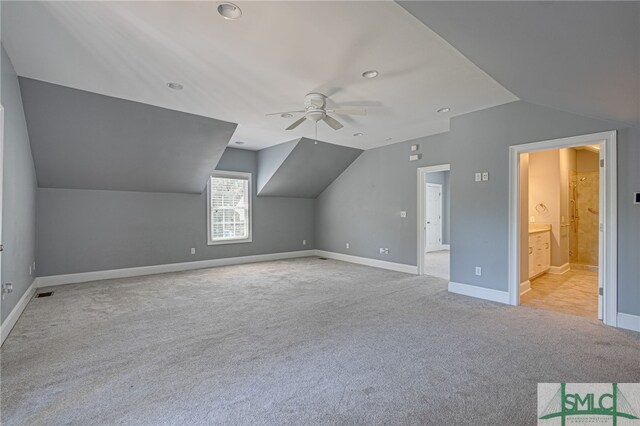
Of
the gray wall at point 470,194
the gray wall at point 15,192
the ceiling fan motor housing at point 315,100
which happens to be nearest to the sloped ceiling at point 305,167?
the gray wall at point 470,194

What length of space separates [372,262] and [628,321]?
13.9ft

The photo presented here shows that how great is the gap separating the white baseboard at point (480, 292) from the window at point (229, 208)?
477 cm

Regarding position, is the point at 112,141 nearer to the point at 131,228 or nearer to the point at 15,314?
the point at 131,228

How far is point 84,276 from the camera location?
5281 mm

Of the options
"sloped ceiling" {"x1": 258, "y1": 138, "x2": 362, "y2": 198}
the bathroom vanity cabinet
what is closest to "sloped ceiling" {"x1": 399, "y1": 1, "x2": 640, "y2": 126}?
the bathroom vanity cabinet

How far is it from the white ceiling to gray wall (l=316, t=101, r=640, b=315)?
403 millimetres

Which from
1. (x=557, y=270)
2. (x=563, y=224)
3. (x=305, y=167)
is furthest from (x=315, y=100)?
(x=557, y=270)

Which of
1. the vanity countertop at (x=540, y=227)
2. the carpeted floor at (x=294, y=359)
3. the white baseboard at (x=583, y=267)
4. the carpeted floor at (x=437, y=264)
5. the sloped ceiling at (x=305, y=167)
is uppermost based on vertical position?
the sloped ceiling at (x=305, y=167)

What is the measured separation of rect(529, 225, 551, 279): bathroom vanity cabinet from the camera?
5113 millimetres

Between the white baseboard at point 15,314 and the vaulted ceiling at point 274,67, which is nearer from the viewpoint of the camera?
the vaulted ceiling at point 274,67

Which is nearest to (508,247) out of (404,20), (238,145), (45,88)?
(404,20)

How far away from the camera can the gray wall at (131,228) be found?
5.10 metres

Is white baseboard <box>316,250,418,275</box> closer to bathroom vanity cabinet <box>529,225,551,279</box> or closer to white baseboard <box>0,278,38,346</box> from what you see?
bathroom vanity cabinet <box>529,225,551,279</box>

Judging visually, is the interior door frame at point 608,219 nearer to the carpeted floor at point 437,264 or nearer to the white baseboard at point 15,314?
the carpeted floor at point 437,264
